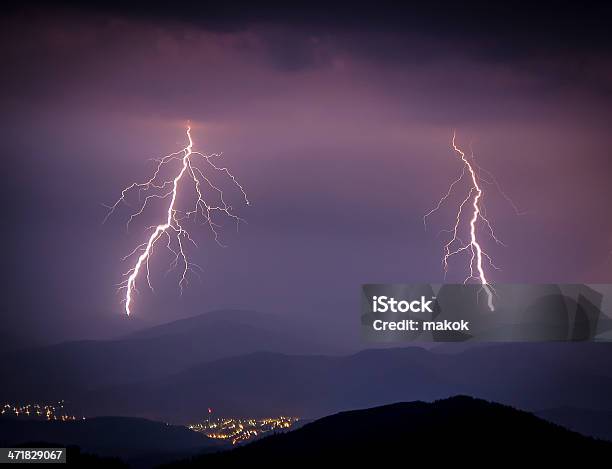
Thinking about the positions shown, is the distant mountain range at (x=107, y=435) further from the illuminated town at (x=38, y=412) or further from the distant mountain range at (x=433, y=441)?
the distant mountain range at (x=433, y=441)

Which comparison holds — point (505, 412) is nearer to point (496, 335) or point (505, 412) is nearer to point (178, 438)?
point (496, 335)

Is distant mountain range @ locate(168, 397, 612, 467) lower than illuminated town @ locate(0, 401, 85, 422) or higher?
lower

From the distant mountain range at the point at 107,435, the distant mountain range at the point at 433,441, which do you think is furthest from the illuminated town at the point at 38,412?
the distant mountain range at the point at 433,441

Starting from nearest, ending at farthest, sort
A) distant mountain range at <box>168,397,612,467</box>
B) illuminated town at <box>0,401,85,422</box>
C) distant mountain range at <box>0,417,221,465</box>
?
distant mountain range at <box>168,397,612,467</box>, distant mountain range at <box>0,417,221,465</box>, illuminated town at <box>0,401,85,422</box>

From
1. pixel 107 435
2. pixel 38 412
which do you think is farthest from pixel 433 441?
pixel 38 412

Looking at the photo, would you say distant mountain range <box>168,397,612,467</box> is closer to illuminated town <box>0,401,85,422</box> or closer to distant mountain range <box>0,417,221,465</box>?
distant mountain range <box>0,417,221,465</box>

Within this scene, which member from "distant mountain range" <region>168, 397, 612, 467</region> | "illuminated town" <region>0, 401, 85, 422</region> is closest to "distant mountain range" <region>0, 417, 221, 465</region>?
"illuminated town" <region>0, 401, 85, 422</region>

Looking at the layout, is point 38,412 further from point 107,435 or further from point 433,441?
point 433,441
